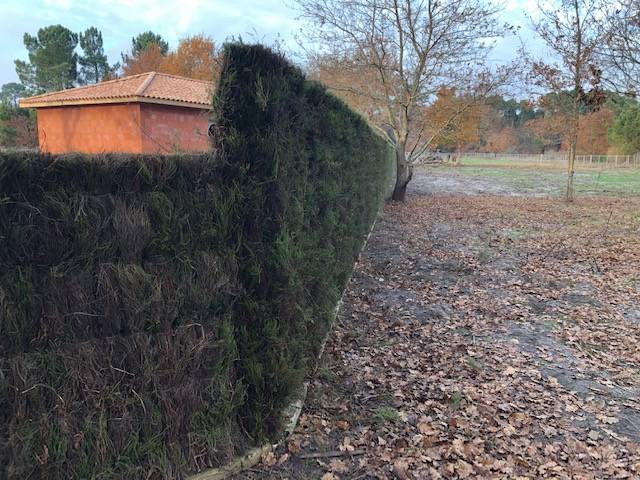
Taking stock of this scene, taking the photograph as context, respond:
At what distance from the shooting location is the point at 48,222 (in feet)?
6.48

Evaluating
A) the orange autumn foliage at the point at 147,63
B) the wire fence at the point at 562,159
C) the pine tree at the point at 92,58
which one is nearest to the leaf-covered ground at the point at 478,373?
the orange autumn foliage at the point at 147,63

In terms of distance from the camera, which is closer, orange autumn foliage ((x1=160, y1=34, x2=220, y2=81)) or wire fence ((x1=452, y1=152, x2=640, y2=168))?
orange autumn foliage ((x1=160, y1=34, x2=220, y2=81))

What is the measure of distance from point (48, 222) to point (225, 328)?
106 cm

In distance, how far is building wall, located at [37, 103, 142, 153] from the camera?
1468 centimetres

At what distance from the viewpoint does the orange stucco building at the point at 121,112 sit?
47.3 ft

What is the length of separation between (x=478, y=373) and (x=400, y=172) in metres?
14.5

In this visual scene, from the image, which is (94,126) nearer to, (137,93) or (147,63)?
(137,93)

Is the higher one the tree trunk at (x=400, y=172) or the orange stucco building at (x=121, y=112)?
the orange stucco building at (x=121, y=112)

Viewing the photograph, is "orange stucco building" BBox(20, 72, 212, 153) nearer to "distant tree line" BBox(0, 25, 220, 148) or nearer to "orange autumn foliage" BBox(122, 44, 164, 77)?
"distant tree line" BBox(0, 25, 220, 148)

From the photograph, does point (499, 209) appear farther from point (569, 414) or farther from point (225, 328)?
point (225, 328)

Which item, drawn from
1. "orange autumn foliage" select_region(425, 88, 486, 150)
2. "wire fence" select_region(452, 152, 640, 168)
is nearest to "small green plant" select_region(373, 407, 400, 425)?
Result: "orange autumn foliage" select_region(425, 88, 486, 150)

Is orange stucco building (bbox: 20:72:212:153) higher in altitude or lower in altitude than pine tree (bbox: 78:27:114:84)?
lower

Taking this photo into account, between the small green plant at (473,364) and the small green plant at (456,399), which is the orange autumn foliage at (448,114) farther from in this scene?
the small green plant at (456,399)

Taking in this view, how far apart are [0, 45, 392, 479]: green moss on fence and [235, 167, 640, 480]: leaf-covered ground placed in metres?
0.63
